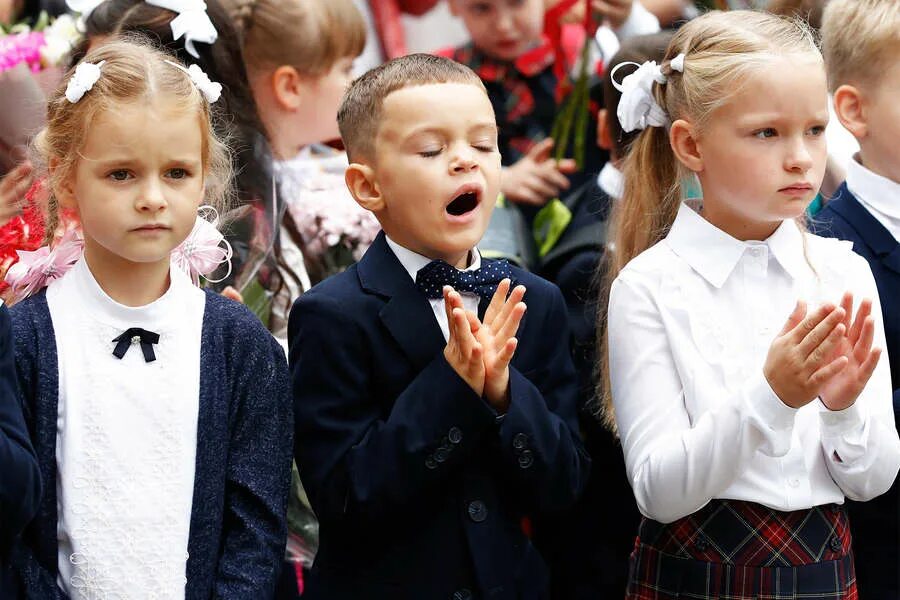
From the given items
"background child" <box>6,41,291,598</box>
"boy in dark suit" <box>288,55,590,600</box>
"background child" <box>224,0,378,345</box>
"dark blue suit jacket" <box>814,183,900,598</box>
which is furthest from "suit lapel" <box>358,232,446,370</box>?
"dark blue suit jacket" <box>814,183,900,598</box>

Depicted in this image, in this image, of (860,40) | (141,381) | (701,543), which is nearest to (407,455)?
(141,381)

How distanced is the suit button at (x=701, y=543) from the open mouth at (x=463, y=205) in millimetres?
758

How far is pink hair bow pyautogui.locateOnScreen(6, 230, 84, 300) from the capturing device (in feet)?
8.14

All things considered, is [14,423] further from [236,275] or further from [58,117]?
[236,275]

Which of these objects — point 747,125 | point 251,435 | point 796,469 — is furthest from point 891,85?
point 251,435

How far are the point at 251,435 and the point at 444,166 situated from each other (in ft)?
2.00

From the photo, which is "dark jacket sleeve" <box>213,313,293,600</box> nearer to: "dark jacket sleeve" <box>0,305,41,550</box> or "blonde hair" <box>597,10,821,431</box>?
"dark jacket sleeve" <box>0,305,41,550</box>

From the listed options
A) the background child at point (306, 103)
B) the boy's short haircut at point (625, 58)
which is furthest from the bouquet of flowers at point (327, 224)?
the boy's short haircut at point (625, 58)

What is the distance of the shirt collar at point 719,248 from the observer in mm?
2625

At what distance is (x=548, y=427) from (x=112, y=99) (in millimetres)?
982

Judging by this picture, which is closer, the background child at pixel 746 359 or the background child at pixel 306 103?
the background child at pixel 746 359

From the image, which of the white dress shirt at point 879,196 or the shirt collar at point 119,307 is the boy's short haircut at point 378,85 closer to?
the shirt collar at point 119,307

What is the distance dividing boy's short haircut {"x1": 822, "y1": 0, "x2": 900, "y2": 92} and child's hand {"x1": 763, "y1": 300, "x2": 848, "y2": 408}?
3.41 feet

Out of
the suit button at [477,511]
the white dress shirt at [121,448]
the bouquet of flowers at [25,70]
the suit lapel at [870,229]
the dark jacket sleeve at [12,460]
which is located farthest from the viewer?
the bouquet of flowers at [25,70]
